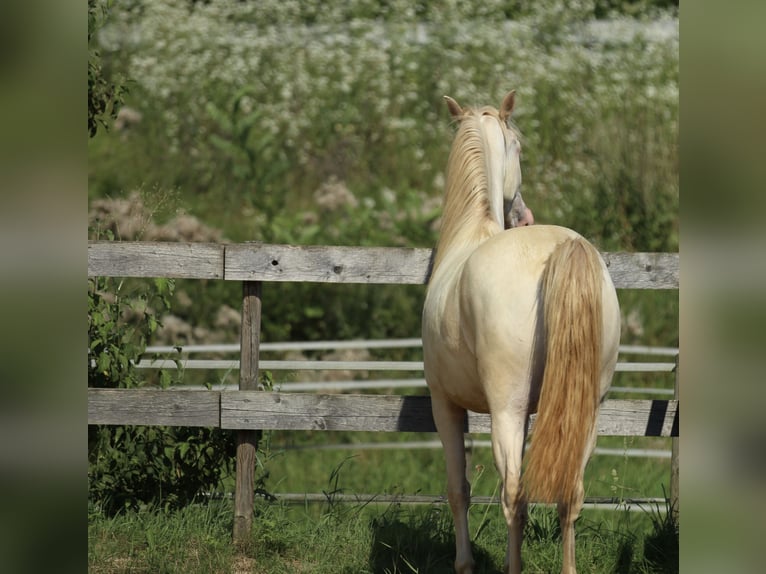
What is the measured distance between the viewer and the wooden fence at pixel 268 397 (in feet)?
14.5

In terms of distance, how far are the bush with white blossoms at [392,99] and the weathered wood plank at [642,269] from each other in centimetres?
464

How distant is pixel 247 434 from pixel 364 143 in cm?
669

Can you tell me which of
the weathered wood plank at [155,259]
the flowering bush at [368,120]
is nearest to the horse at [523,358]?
the weathered wood plank at [155,259]

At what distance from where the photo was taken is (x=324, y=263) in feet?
14.7

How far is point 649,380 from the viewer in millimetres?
7930

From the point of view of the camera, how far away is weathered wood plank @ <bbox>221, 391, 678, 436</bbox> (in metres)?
4.41

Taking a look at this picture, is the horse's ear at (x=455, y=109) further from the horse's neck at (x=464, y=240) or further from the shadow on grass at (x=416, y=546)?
the shadow on grass at (x=416, y=546)

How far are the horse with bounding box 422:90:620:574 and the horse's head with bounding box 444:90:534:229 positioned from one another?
25 centimetres

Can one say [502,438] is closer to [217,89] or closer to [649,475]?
[649,475]

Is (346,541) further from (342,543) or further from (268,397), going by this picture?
(268,397)

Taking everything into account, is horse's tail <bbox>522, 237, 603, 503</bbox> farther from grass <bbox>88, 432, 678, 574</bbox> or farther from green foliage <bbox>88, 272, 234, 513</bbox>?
green foliage <bbox>88, 272, 234, 513</bbox>

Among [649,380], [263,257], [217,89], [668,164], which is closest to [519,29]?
[668,164]

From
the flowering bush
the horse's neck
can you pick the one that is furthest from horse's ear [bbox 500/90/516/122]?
the flowering bush

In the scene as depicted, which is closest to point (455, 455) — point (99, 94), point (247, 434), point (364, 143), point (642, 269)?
point (247, 434)
